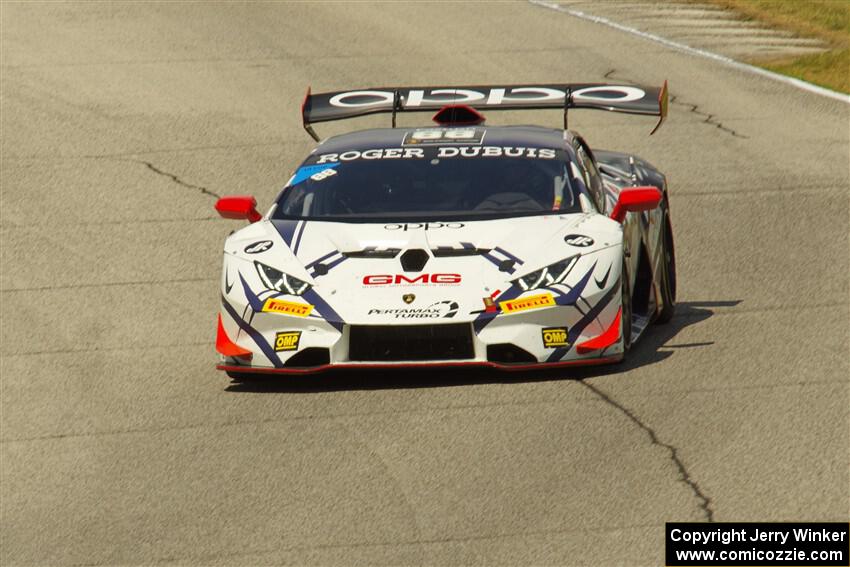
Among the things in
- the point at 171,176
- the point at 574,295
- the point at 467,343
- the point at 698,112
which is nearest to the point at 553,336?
the point at 574,295

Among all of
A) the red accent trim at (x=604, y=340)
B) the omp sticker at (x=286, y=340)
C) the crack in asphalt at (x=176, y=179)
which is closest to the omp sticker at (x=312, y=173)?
the omp sticker at (x=286, y=340)

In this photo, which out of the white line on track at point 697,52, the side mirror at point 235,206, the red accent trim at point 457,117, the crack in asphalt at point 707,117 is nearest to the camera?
the side mirror at point 235,206

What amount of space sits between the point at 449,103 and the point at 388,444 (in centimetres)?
400

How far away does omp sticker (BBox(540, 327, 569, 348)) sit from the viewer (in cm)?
872

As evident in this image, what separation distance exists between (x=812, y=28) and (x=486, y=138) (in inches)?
491

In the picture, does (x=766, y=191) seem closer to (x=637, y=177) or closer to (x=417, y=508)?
(x=637, y=177)

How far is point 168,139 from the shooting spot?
16.4 meters

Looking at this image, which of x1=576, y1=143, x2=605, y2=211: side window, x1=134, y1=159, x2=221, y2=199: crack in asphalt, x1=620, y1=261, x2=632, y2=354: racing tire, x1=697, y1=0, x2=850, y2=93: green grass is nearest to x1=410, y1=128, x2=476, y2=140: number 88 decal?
x1=576, y1=143, x2=605, y2=211: side window

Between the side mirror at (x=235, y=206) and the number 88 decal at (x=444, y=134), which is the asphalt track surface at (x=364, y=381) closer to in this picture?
the side mirror at (x=235, y=206)

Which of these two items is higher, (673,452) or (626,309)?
(673,452)

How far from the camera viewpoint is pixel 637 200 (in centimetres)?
948

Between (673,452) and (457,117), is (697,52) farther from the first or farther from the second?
(673,452)

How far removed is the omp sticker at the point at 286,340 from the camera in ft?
29.0

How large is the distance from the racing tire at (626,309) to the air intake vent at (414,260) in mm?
1053
